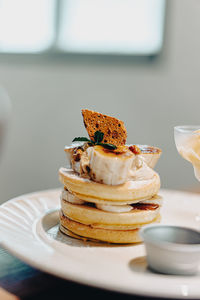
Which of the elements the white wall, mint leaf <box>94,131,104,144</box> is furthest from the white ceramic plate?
the white wall

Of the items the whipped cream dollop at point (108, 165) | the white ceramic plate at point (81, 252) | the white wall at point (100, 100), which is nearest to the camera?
the white ceramic plate at point (81, 252)

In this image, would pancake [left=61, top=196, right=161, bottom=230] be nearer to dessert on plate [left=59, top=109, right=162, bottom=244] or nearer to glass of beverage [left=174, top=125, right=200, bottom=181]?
dessert on plate [left=59, top=109, right=162, bottom=244]

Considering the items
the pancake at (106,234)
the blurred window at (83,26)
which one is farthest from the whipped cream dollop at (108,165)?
the blurred window at (83,26)

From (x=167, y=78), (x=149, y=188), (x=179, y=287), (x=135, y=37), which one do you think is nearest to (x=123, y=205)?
(x=149, y=188)

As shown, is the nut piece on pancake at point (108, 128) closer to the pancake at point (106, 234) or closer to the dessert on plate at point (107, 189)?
the dessert on plate at point (107, 189)

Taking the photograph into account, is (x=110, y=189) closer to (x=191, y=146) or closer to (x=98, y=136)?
(x=98, y=136)

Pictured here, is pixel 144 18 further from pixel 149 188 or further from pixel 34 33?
pixel 149 188

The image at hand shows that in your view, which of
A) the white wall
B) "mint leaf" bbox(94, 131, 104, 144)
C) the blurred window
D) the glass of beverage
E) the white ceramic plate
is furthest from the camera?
the blurred window
